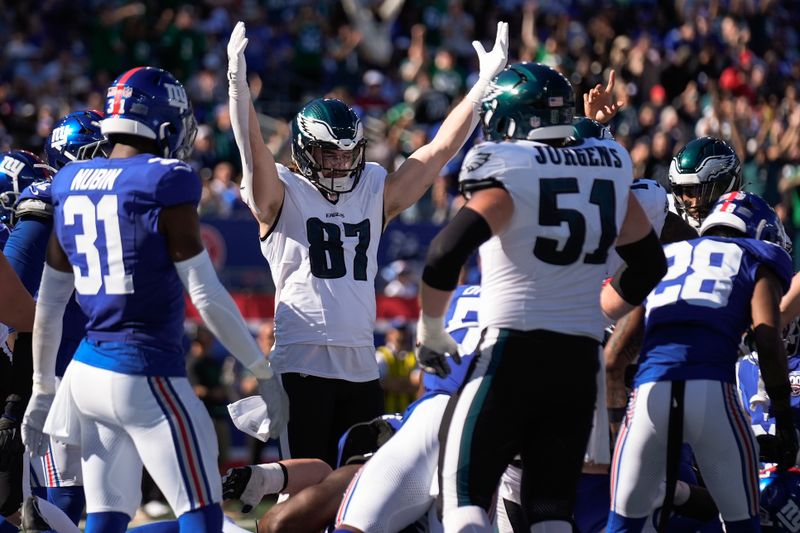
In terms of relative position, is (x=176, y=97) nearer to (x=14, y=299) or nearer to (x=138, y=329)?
(x=138, y=329)

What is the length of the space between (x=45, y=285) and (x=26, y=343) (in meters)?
0.89

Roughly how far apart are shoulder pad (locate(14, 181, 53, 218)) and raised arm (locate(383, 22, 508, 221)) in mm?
1443

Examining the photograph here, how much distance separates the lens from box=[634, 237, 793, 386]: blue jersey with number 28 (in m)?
4.90

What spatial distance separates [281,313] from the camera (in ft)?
18.5

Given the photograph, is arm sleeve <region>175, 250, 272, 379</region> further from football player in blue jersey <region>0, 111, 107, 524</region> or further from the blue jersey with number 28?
the blue jersey with number 28

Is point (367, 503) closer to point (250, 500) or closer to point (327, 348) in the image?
point (250, 500)

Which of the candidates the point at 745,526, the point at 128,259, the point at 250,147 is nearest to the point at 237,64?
the point at 250,147

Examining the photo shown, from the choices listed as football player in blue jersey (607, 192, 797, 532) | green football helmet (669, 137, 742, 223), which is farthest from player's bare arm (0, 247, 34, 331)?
green football helmet (669, 137, 742, 223)

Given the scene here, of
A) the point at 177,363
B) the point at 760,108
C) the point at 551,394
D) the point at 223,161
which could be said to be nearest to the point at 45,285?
the point at 177,363

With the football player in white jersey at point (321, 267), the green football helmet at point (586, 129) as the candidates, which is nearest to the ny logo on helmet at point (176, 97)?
the football player in white jersey at point (321, 267)

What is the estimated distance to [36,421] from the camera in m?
4.59

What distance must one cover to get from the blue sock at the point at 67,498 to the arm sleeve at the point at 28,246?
0.84m

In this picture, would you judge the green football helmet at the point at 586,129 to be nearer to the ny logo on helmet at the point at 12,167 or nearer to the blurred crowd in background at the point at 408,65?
the ny logo on helmet at the point at 12,167

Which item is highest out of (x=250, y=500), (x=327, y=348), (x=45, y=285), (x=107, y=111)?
(x=107, y=111)
